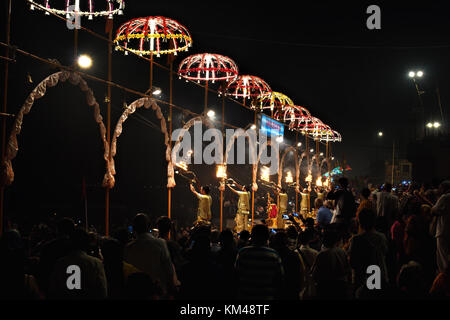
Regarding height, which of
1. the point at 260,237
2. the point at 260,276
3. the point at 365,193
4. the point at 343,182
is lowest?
the point at 260,276

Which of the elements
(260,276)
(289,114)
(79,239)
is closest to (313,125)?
(289,114)

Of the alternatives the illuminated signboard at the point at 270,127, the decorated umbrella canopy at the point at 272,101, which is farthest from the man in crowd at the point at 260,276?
the illuminated signboard at the point at 270,127

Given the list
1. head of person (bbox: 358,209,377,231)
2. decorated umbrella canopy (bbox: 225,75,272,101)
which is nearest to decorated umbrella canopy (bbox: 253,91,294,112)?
decorated umbrella canopy (bbox: 225,75,272,101)

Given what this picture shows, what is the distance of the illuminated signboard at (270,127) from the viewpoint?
21.6m

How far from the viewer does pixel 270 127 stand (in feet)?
74.5

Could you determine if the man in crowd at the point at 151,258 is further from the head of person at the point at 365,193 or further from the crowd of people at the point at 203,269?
the head of person at the point at 365,193

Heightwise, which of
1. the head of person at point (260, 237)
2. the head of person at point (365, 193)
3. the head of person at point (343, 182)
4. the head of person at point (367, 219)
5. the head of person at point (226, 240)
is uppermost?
the head of person at point (343, 182)

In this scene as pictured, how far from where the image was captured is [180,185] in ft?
76.4

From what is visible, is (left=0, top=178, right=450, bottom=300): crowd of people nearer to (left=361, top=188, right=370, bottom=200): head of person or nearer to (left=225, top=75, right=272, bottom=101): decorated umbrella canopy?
(left=361, top=188, right=370, bottom=200): head of person

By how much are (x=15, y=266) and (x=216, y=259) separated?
7.28 feet

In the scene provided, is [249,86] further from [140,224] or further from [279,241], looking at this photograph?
[140,224]

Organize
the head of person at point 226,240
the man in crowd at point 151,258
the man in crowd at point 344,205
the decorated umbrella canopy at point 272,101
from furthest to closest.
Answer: the decorated umbrella canopy at point 272,101 → the man in crowd at point 344,205 → the head of person at point 226,240 → the man in crowd at point 151,258

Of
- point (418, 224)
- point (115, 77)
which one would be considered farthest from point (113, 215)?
point (418, 224)

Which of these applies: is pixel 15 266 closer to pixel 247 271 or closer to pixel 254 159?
pixel 247 271
